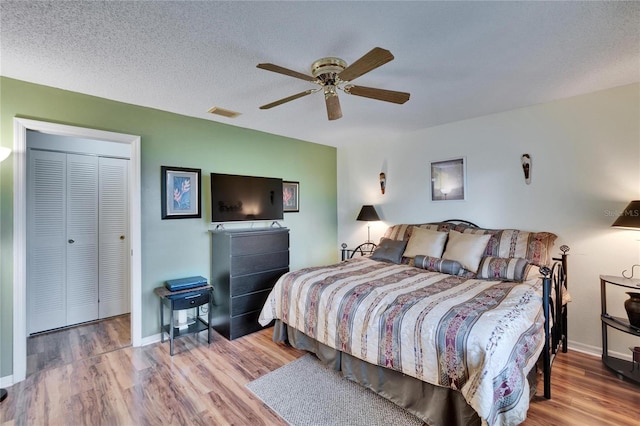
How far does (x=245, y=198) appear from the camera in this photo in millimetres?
3686

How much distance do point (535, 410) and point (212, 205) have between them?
133 inches

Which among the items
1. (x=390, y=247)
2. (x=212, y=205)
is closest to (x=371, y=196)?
(x=390, y=247)

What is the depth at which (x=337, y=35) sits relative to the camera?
71.6 inches

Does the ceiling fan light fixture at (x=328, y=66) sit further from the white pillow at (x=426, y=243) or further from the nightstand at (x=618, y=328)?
the nightstand at (x=618, y=328)

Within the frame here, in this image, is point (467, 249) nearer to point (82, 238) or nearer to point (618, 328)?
point (618, 328)

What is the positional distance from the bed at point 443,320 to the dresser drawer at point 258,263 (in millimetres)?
517

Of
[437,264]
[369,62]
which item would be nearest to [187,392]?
[437,264]

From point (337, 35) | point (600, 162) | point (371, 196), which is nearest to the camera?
point (337, 35)

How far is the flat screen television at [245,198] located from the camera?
343 cm

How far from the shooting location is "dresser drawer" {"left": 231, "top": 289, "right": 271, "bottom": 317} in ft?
10.5

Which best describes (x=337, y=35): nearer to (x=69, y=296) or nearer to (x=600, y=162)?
(x=600, y=162)

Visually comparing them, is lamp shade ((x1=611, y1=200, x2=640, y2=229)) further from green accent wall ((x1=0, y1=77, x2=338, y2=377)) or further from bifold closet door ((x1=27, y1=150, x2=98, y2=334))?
bifold closet door ((x1=27, y1=150, x2=98, y2=334))

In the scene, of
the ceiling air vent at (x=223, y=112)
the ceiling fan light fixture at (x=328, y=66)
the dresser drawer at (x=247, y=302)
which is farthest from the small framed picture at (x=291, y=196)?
the ceiling fan light fixture at (x=328, y=66)

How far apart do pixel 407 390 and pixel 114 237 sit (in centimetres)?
383
